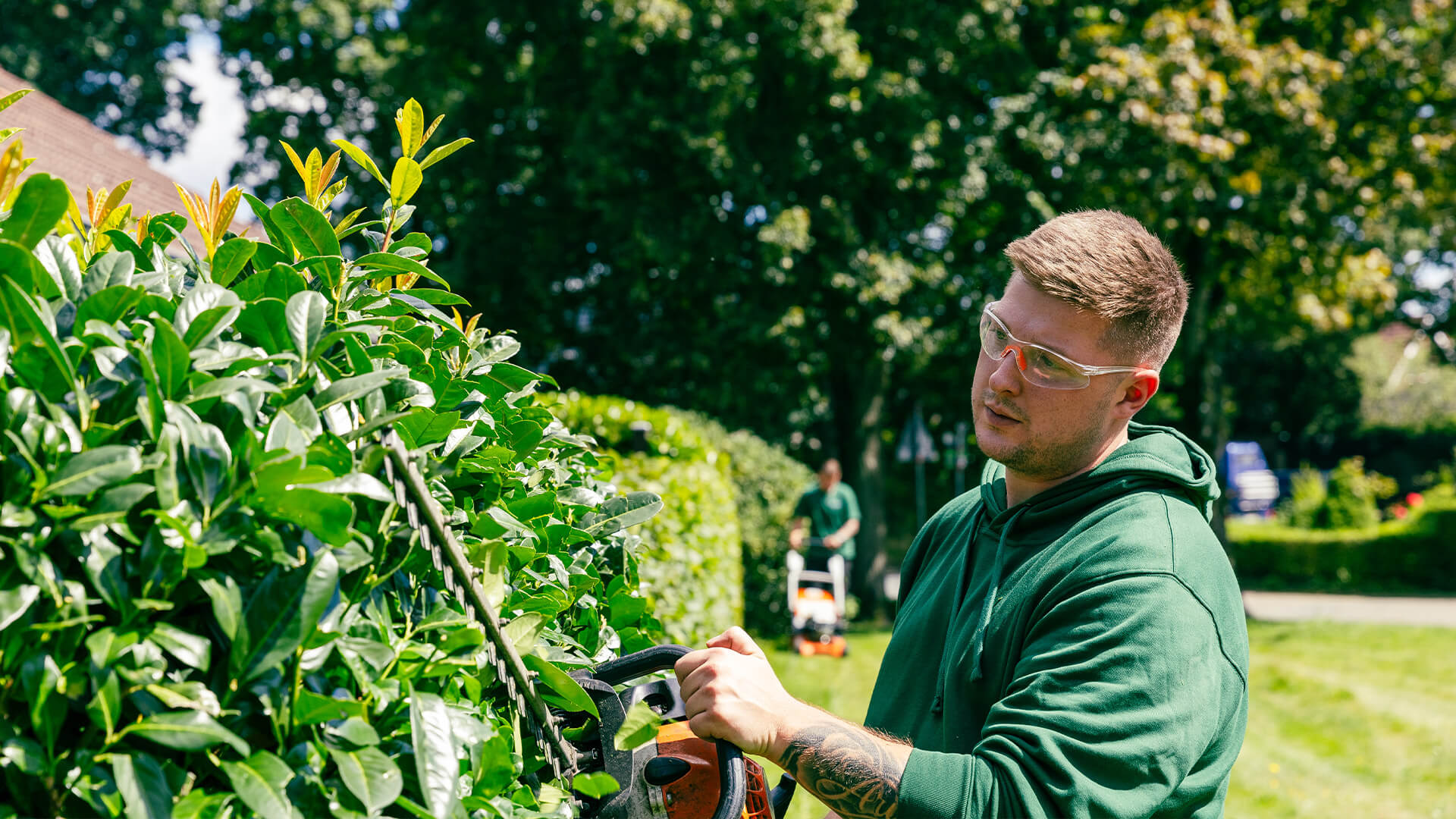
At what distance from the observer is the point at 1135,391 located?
2.01 m

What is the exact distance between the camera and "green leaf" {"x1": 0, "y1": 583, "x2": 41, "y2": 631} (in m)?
0.87

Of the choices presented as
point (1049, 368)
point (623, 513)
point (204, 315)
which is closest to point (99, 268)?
point (204, 315)

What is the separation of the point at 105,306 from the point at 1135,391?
1726mm

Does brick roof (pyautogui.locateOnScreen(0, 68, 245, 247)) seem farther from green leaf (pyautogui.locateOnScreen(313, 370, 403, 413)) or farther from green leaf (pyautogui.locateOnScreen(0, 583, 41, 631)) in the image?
green leaf (pyautogui.locateOnScreen(0, 583, 41, 631))

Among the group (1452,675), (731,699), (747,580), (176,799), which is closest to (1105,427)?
(731,699)

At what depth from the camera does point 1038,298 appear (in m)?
1.97

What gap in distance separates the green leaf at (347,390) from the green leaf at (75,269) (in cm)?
24

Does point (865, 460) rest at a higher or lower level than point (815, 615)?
lower

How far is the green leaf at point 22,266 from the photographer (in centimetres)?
98

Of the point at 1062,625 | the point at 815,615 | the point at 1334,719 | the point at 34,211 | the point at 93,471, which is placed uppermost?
the point at 34,211

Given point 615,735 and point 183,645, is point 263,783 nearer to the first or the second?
point 183,645

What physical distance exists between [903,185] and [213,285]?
13227 millimetres

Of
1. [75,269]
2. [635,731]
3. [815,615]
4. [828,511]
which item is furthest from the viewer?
[828,511]

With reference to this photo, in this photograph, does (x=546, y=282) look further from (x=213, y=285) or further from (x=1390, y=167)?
(x=213, y=285)
